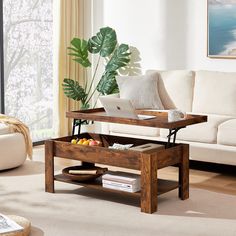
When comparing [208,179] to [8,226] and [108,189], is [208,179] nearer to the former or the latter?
[108,189]

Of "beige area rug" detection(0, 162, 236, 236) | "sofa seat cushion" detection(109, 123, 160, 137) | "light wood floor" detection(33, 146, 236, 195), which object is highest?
"sofa seat cushion" detection(109, 123, 160, 137)

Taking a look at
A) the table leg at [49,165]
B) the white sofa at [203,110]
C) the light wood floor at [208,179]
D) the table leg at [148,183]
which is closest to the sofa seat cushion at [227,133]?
the white sofa at [203,110]

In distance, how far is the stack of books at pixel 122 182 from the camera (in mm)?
4492

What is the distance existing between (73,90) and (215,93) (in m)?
1.87

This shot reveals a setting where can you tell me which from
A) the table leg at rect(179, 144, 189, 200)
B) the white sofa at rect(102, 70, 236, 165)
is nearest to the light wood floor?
the white sofa at rect(102, 70, 236, 165)

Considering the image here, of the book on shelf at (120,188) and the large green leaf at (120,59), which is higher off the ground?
the large green leaf at (120,59)

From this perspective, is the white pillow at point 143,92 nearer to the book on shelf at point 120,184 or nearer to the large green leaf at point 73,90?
the large green leaf at point 73,90

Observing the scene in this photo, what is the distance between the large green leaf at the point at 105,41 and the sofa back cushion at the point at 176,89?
0.91 m

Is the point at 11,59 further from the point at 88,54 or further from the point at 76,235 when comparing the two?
the point at 76,235

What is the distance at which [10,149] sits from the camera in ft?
18.7

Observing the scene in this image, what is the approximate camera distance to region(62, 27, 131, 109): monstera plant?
7133mm

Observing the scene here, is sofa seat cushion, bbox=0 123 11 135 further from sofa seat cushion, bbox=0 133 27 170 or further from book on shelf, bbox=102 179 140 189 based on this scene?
book on shelf, bbox=102 179 140 189

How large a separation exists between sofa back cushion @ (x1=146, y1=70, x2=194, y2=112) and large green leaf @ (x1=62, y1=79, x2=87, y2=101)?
3.74 ft

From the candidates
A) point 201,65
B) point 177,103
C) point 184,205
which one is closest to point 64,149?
point 184,205
